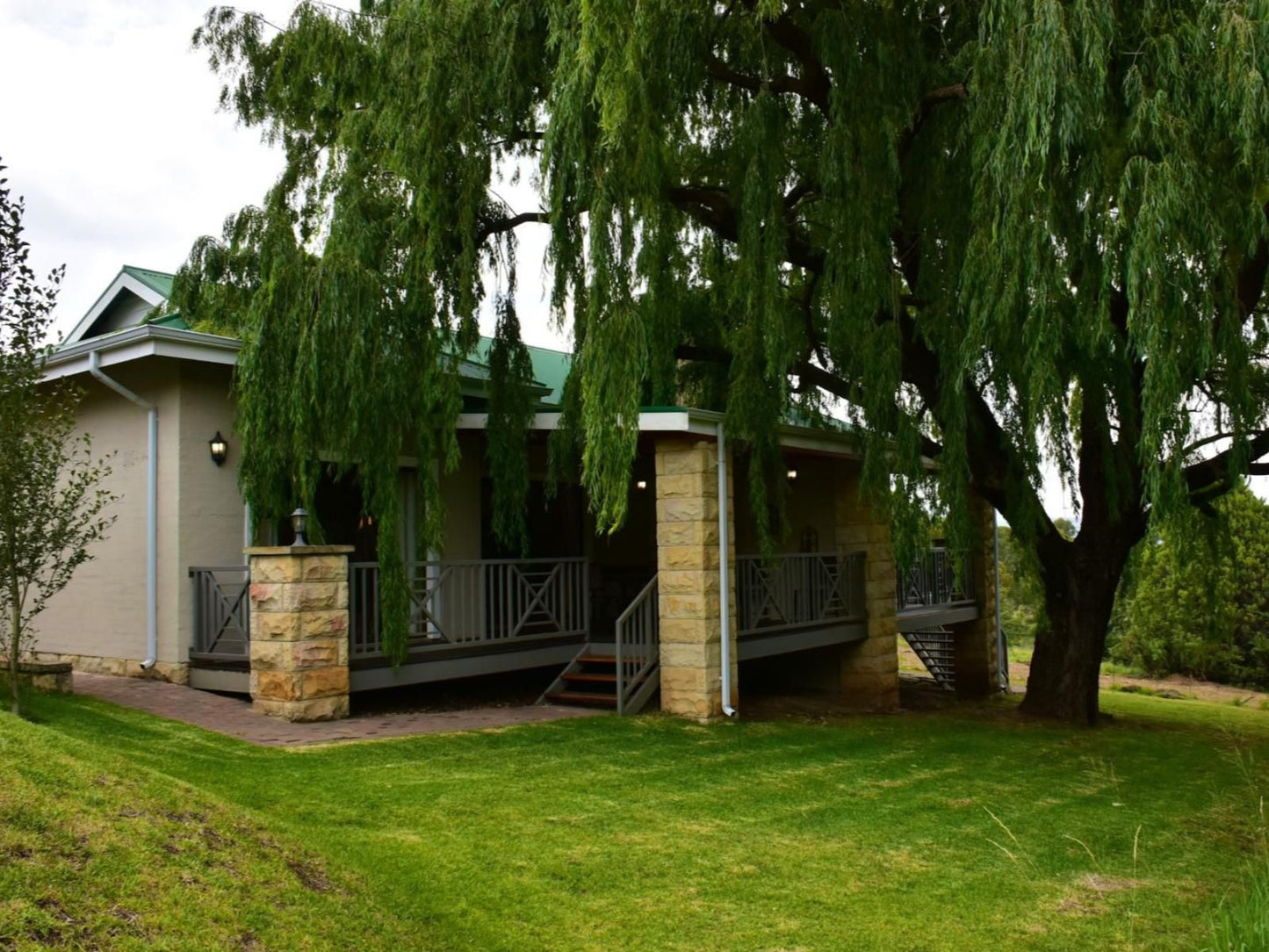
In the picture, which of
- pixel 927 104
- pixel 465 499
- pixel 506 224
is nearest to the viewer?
pixel 927 104

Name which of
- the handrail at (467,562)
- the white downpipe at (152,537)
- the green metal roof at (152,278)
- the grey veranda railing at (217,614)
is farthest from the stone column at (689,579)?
the green metal roof at (152,278)

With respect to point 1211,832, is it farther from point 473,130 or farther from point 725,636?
point 473,130

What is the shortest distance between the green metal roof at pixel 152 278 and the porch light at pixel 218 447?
2323 mm

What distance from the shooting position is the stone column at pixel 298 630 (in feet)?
27.9

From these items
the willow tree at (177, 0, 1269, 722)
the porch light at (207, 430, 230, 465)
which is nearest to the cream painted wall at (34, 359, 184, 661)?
the porch light at (207, 430, 230, 465)

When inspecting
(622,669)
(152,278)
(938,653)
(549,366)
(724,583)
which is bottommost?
(938,653)

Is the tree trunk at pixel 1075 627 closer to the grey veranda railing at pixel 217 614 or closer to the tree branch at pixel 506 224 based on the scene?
the tree branch at pixel 506 224

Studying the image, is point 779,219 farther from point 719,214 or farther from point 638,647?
point 638,647

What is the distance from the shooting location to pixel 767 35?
29.9 feet

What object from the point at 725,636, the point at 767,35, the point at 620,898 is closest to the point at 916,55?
the point at 767,35

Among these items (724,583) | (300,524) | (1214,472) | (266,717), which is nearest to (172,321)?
(300,524)

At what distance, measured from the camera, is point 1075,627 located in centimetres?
1151

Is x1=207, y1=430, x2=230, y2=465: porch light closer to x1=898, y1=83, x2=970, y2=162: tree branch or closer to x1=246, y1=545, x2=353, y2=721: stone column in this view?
x1=246, y1=545, x2=353, y2=721: stone column

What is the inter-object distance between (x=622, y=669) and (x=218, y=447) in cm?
450
